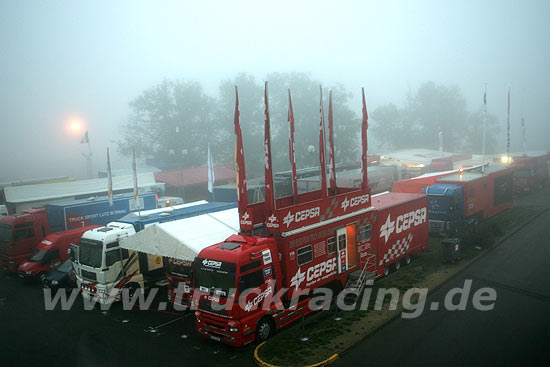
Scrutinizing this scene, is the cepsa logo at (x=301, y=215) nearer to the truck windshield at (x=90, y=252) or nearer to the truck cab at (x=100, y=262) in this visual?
the truck cab at (x=100, y=262)

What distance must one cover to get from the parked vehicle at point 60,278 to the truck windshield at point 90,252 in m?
2.19

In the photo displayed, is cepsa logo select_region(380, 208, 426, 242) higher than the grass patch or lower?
higher

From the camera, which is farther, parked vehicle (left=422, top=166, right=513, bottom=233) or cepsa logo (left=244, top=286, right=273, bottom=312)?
parked vehicle (left=422, top=166, right=513, bottom=233)

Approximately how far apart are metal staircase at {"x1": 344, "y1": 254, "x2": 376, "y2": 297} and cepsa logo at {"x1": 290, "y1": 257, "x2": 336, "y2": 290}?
104cm

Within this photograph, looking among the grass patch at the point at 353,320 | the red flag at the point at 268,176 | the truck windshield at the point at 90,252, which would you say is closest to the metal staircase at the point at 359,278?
the grass patch at the point at 353,320

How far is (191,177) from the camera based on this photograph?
4694 centimetres

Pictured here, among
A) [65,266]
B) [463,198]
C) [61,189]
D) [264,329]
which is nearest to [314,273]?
[264,329]

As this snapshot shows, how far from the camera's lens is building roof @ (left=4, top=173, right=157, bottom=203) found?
2853cm

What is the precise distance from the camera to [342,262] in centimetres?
1407

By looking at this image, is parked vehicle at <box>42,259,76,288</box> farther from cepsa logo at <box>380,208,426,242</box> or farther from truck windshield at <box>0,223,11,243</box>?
cepsa logo at <box>380,208,426,242</box>

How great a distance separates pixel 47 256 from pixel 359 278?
13.7m

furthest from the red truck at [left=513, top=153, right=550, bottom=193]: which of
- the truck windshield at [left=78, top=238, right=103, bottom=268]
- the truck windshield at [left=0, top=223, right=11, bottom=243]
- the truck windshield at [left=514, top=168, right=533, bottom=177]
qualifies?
the truck windshield at [left=0, top=223, right=11, bottom=243]

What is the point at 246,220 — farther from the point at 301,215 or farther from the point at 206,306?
the point at 206,306

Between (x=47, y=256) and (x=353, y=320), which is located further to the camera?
(x=47, y=256)
